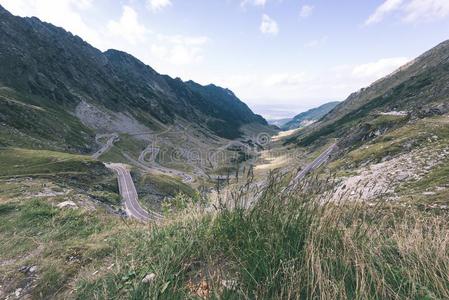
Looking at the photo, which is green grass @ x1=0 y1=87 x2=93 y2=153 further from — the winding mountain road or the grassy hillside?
the grassy hillside

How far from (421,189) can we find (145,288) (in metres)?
28.3

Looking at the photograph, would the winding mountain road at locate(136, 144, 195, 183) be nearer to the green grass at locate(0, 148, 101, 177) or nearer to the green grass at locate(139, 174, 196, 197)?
the green grass at locate(139, 174, 196, 197)

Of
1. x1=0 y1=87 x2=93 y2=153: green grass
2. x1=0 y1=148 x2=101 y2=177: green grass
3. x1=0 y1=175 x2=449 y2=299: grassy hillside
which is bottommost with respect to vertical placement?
x1=0 y1=148 x2=101 y2=177: green grass

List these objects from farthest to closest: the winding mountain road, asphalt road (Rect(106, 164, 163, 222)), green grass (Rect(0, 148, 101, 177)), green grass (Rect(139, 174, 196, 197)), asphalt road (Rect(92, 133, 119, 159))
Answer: asphalt road (Rect(92, 133, 119, 159)), the winding mountain road, green grass (Rect(139, 174, 196, 197)), green grass (Rect(0, 148, 101, 177)), asphalt road (Rect(106, 164, 163, 222))

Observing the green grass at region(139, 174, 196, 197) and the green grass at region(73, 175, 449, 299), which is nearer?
the green grass at region(73, 175, 449, 299)

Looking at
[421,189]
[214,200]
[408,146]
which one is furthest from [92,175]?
[214,200]

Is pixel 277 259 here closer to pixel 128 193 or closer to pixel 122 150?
pixel 128 193

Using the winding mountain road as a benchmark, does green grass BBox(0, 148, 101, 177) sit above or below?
above

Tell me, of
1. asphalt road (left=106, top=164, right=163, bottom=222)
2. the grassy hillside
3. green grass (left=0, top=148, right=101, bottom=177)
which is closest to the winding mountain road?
asphalt road (left=106, top=164, right=163, bottom=222)

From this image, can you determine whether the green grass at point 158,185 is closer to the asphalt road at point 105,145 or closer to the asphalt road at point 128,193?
the asphalt road at point 128,193

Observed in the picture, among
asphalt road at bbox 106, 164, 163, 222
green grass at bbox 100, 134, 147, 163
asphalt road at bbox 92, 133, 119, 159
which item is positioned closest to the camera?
asphalt road at bbox 106, 164, 163, 222

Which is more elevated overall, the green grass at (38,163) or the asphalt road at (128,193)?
the green grass at (38,163)

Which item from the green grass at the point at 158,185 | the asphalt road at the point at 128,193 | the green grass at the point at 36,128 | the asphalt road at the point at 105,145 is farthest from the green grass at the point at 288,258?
the asphalt road at the point at 105,145

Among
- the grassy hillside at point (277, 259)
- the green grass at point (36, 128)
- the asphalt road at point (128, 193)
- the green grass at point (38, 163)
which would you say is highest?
the green grass at point (36, 128)
